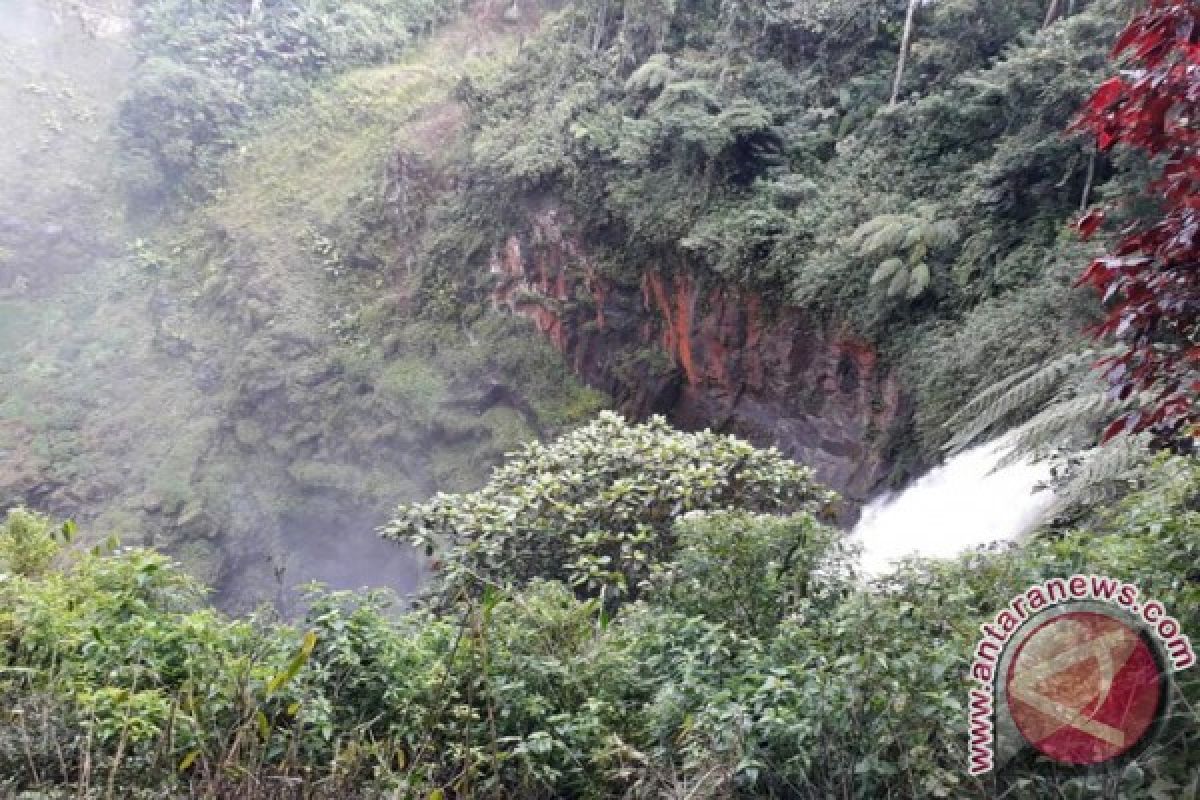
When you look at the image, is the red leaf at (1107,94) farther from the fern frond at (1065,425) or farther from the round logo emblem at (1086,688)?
the fern frond at (1065,425)

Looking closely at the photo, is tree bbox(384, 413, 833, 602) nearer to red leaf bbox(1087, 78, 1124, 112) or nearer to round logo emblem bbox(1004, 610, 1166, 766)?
round logo emblem bbox(1004, 610, 1166, 766)

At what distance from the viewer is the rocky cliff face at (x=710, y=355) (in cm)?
918

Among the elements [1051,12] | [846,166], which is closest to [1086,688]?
[846,166]

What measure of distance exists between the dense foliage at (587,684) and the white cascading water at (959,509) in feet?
4.74

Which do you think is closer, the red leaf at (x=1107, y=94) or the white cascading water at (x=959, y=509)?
the red leaf at (x=1107, y=94)

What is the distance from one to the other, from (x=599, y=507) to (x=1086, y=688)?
4.08 metres

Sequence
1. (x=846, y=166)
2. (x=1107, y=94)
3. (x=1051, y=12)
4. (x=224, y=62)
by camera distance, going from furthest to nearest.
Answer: (x=224, y=62), (x=846, y=166), (x=1051, y=12), (x=1107, y=94)

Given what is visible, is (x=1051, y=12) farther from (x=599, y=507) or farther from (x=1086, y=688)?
(x=1086, y=688)

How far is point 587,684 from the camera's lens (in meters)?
3.43

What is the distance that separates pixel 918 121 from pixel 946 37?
1225mm

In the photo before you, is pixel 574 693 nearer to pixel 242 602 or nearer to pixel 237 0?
pixel 242 602

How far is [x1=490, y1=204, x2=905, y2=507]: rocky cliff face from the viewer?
9.18 m

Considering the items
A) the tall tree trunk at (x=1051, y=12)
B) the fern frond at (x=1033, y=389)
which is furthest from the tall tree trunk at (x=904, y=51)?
the fern frond at (x=1033, y=389)

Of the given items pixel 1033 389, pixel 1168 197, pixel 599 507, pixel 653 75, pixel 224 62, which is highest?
pixel 224 62
